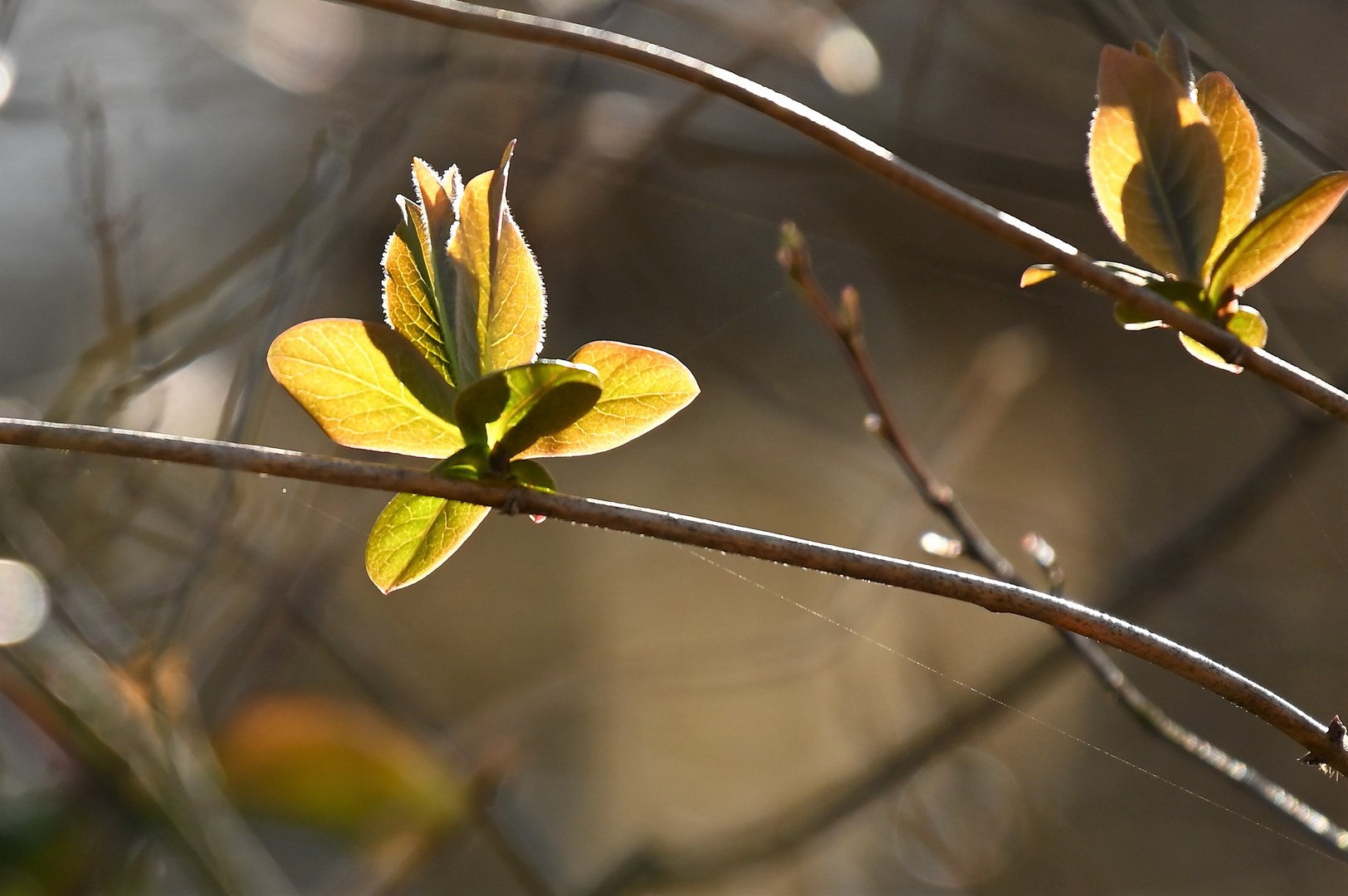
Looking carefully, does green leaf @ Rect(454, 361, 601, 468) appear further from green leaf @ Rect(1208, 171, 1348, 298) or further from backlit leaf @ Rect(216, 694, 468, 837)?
backlit leaf @ Rect(216, 694, 468, 837)

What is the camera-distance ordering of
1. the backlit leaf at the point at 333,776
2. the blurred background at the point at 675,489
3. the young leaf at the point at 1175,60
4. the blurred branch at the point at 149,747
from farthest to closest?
the backlit leaf at the point at 333,776
the blurred background at the point at 675,489
the blurred branch at the point at 149,747
the young leaf at the point at 1175,60

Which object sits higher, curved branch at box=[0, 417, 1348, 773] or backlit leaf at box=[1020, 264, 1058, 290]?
backlit leaf at box=[1020, 264, 1058, 290]

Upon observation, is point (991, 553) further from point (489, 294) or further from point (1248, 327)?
point (489, 294)

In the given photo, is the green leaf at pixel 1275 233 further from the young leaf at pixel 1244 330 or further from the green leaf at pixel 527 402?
the green leaf at pixel 527 402

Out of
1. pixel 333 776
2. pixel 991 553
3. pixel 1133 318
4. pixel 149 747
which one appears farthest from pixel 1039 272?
pixel 333 776

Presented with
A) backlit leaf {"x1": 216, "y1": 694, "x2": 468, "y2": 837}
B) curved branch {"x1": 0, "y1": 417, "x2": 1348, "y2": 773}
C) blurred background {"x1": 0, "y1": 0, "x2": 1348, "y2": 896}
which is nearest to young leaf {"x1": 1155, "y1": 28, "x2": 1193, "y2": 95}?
curved branch {"x1": 0, "y1": 417, "x2": 1348, "y2": 773}

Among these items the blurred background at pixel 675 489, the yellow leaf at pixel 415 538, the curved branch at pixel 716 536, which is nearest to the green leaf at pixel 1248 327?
the curved branch at pixel 716 536
